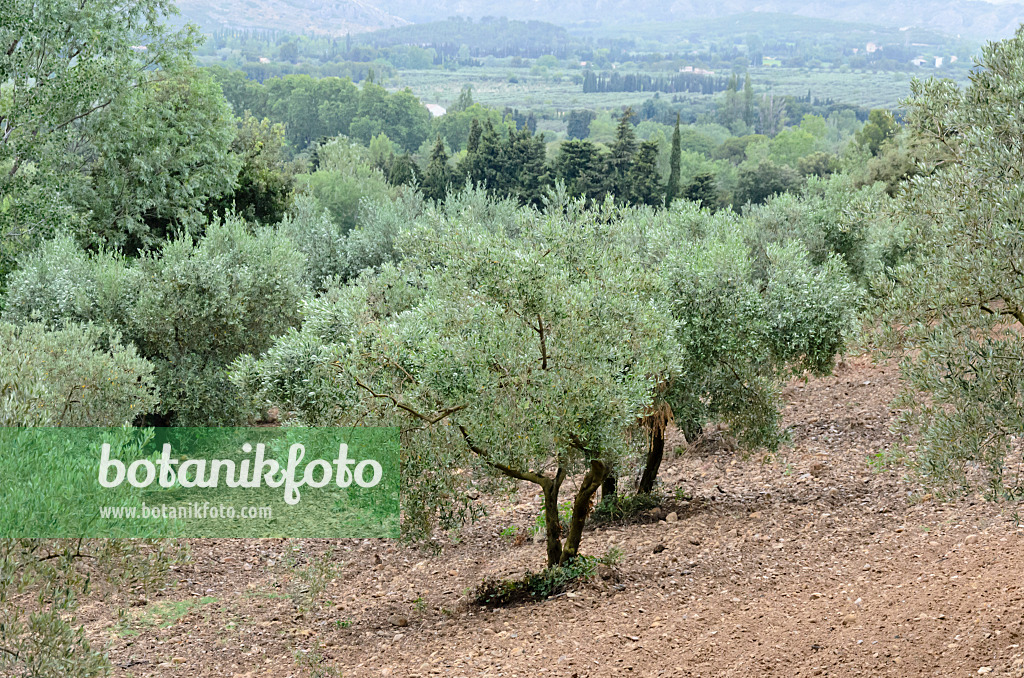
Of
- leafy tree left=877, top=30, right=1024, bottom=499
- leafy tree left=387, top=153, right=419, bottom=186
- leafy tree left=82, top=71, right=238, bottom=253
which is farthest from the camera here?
leafy tree left=387, top=153, right=419, bottom=186

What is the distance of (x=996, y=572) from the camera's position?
1198 centimetres

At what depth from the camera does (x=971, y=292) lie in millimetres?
8484

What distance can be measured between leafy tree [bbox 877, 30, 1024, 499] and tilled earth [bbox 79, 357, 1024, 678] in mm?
1094

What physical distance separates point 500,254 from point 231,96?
138 meters

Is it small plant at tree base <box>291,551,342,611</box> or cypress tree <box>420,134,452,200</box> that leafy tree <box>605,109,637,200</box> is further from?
small plant at tree base <box>291,551,342,611</box>

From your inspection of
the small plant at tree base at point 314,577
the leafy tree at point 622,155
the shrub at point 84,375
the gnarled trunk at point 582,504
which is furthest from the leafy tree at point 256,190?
the gnarled trunk at point 582,504

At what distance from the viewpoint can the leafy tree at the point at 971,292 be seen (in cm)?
820

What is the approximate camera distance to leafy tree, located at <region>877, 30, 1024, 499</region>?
8.20 m

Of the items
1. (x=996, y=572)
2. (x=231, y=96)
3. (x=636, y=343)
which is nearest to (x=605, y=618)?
(x=636, y=343)

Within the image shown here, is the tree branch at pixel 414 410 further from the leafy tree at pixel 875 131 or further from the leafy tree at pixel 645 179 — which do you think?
the leafy tree at pixel 875 131

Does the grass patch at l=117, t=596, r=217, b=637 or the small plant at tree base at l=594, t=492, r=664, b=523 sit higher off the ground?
the small plant at tree base at l=594, t=492, r=664, b=523

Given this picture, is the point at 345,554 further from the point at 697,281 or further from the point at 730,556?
the point at 697,281

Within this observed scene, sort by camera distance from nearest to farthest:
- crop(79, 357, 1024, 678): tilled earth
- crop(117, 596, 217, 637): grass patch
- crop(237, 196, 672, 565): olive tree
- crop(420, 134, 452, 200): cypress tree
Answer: crop(237, 196, 672, 565): olive tree
crop(79, 357, 1024, 678): tilled earth
crop(117, 596, 217, 637): grass patch
crop(420, 134, 452, 200): cypress tree

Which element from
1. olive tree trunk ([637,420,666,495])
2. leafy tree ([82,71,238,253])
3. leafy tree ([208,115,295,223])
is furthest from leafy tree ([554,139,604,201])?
olive tree trunk ([637,420,666,495])
